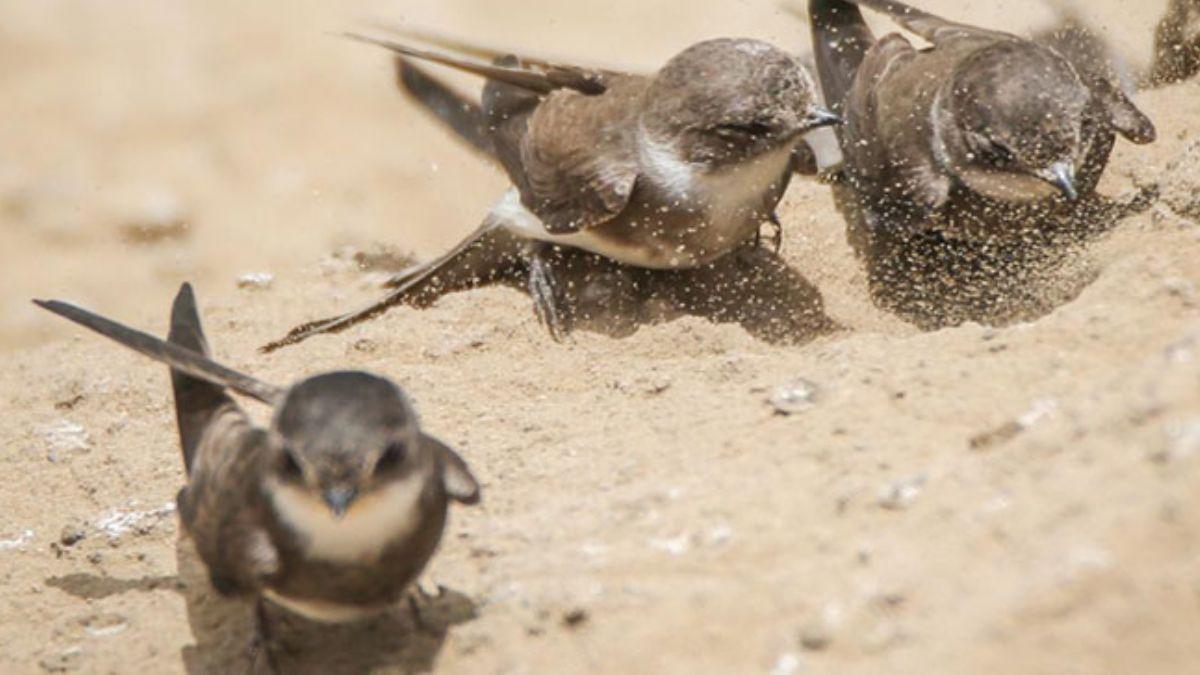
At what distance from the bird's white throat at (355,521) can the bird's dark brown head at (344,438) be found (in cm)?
3

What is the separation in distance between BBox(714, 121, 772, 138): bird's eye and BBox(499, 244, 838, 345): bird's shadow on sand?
2.32ft

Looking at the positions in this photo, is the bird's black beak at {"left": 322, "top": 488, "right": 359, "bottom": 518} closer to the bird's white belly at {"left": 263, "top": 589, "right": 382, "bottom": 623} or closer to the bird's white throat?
the bird's white throat

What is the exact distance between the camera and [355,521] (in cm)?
335

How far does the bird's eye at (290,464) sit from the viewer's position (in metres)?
3.31

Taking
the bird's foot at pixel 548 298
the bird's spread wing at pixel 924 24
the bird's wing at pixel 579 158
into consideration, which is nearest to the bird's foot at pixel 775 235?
the bird's wing at pixel 579 158

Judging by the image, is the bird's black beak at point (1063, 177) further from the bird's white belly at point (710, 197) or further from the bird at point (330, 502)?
the bird at point (330, 502)

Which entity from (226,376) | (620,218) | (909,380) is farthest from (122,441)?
(909,380)

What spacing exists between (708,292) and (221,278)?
2707 mm

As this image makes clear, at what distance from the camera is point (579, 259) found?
646 cm

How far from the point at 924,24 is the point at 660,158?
151 cm

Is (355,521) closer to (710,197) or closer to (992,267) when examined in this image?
(710,197)

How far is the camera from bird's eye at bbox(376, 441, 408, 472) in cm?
327

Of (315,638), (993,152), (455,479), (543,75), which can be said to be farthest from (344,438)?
(543,75)

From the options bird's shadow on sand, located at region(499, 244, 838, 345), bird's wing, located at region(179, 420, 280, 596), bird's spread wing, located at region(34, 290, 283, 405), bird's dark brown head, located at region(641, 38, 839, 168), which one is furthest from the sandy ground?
bird's dark brown head, located at region(641, 38, 839, 168)
